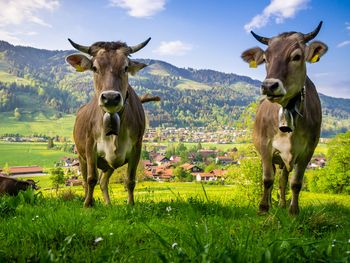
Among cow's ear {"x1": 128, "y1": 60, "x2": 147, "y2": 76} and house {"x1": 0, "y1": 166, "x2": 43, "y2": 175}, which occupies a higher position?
cow's ear {"x1": 128, "y1": 60, "x2": 147, "y2": 76}

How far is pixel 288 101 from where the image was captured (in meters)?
7.21

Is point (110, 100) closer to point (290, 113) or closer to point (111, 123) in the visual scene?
point (111, 123)

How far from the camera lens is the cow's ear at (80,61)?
8.47m

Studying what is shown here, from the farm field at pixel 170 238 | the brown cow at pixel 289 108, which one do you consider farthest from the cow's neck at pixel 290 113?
the farm field at pixel 170 238

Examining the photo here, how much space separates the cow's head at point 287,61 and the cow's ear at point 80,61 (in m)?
3.70

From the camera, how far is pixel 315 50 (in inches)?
289

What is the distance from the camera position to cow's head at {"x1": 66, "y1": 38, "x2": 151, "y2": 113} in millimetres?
7117

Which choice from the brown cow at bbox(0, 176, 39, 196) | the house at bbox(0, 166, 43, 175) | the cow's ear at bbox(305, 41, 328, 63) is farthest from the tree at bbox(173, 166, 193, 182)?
the cow's ear at bbox(305, 41, 328, 63)

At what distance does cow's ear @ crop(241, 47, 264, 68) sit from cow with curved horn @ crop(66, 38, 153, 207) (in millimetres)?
2349

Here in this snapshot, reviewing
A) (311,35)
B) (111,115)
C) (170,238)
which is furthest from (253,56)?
(170,238)

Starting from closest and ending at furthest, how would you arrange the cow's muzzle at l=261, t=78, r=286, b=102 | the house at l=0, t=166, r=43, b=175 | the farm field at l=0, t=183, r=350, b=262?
the farm field at l=0, t=183, r=350, b=262 < the cow's muzzle at l=261, t=78, r=286, b=102 < the house at l=0, t=166, r=43, b=175

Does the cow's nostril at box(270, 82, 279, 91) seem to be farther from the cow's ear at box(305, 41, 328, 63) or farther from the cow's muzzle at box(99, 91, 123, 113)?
the cow's muzzle at box(99, 91, 123, 113)

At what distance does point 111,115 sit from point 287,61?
3.70m

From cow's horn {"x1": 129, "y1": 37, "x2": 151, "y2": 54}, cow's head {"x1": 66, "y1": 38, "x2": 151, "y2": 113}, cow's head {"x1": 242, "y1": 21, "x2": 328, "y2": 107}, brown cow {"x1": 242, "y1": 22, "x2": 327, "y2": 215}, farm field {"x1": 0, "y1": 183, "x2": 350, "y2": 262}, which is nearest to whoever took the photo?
farm field {"x1": 0, "y1": 183, "x2": 350, "y2": 262}
